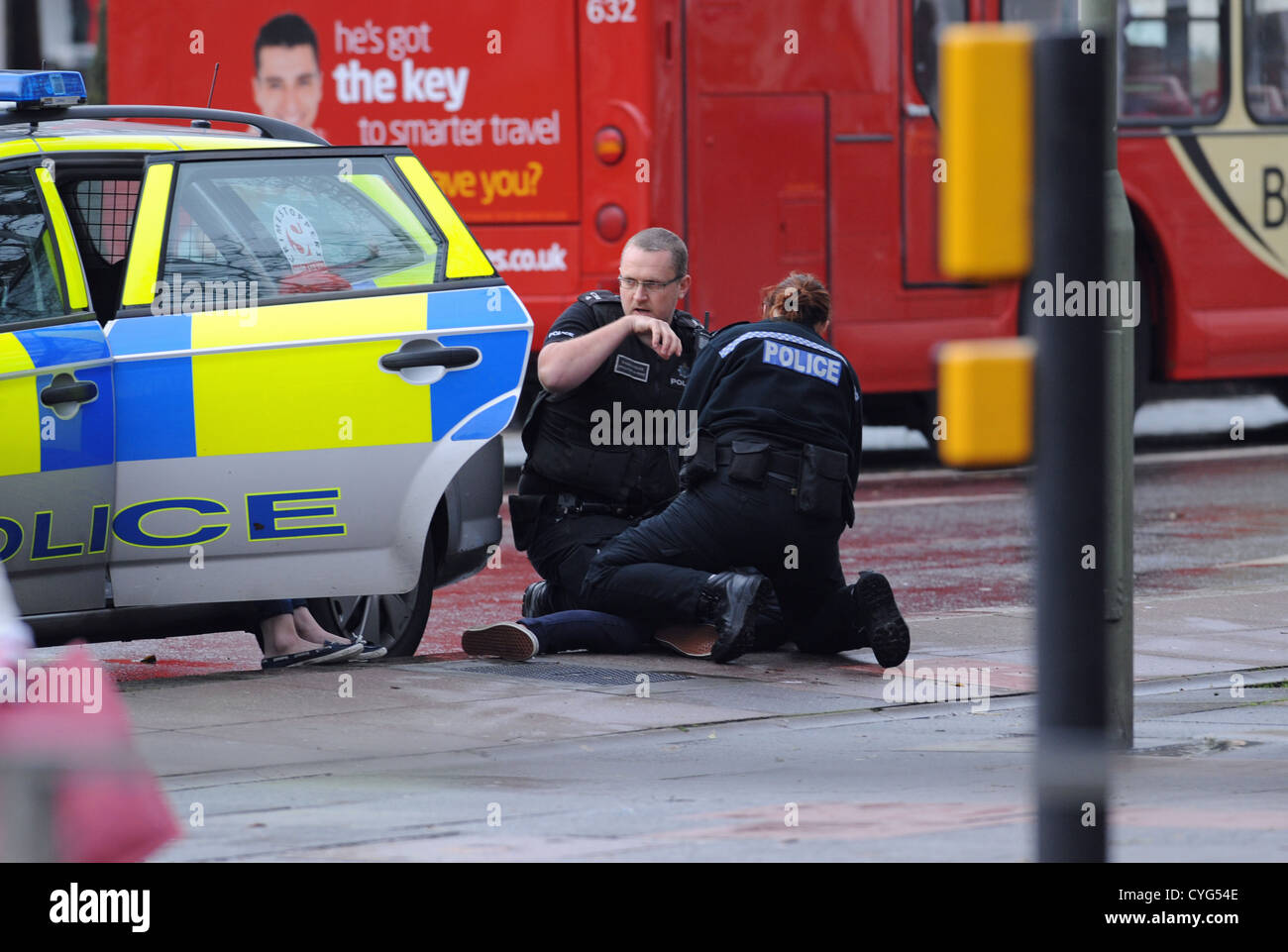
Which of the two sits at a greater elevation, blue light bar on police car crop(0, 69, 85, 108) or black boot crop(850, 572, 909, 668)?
blue light bar on police car crop(0, 69, 85, 108)

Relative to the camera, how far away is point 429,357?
662 centimetres

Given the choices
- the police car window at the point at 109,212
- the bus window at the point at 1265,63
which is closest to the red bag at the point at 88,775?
the police car window at the point at 109,212

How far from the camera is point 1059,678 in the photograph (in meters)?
2.49

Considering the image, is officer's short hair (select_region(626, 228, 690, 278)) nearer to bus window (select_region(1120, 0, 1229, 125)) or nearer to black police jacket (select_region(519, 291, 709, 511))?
black police jacket (select_region(519, 291, 709, 511))

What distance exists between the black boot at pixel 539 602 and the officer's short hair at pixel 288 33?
20.4 ft

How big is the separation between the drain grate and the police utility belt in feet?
2.14

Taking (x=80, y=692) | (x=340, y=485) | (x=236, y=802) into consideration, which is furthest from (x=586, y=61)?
(x=80, y=692)

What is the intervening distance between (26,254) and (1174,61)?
9.38 m

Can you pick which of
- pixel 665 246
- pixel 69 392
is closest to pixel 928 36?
pixel 665 246

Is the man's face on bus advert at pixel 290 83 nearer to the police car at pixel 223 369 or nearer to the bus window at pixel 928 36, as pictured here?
the bus window at pixel 928 36

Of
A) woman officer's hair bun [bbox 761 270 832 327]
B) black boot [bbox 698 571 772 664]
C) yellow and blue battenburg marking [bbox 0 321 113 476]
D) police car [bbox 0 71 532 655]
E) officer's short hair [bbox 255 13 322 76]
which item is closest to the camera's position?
yellow and blue battenburg marking [bbox 0 321 113 476]

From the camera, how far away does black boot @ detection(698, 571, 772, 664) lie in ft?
22.6

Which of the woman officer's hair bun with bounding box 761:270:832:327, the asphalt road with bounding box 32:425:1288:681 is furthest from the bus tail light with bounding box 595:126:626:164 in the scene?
the woman officer's hair bun with bounding box 761:270:832:327
